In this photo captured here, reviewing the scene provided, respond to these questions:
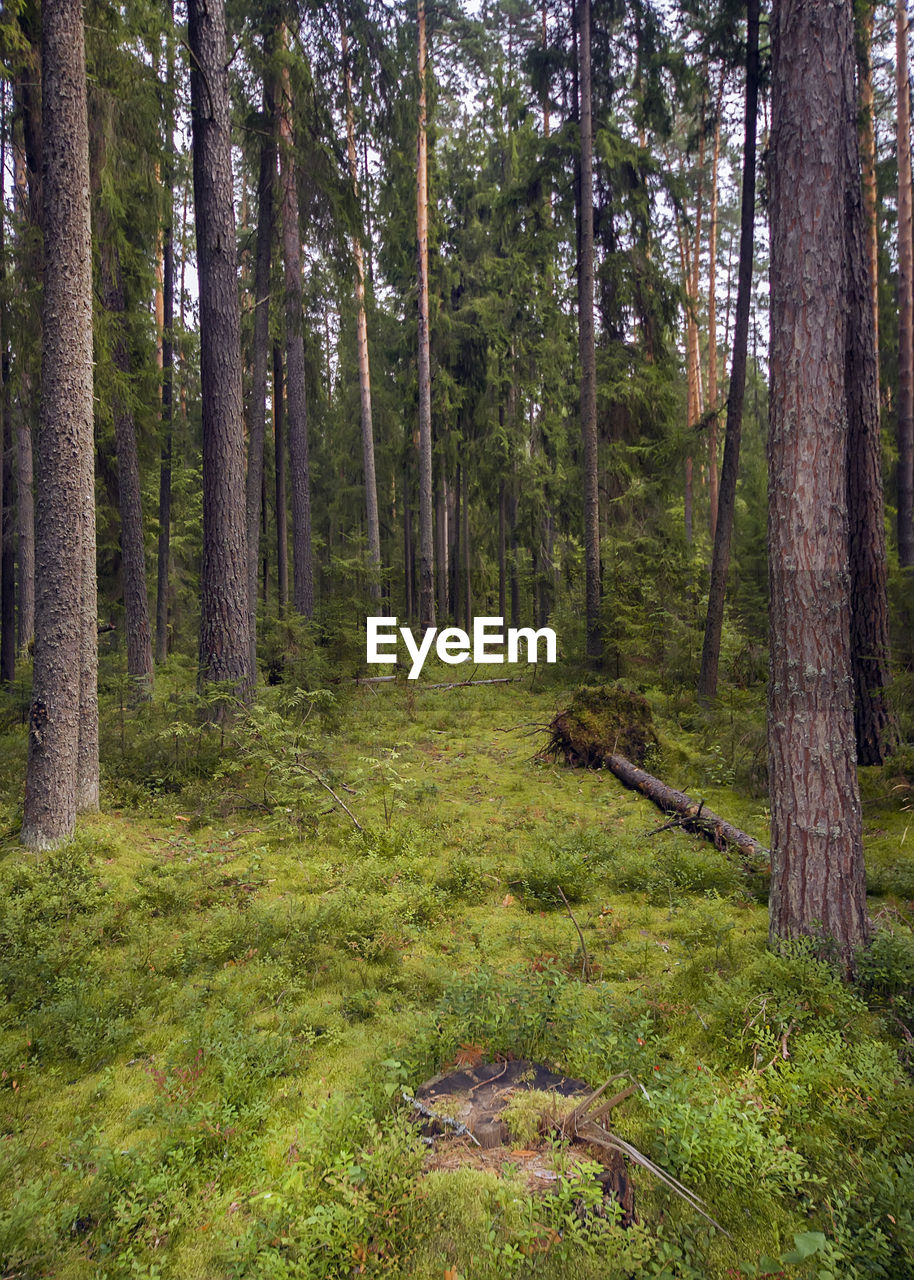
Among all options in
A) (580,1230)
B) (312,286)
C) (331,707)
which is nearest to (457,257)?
(312,286)

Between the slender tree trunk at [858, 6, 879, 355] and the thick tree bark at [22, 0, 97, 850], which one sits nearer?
the thick tree bark at [22, 0, 97, 850]

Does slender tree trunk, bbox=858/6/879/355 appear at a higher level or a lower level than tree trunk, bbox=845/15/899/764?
higher

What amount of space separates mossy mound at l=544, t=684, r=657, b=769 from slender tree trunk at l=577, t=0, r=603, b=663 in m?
4.40

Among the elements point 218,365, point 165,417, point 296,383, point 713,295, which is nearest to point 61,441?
point 218,365

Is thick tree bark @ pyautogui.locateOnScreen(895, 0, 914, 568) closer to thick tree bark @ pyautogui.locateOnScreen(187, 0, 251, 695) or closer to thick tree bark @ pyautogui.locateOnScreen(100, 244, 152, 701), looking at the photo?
thick tree bark @ pyautogui.locateOnScreen(187, 0, 251, 695)

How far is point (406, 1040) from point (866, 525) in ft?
22.9

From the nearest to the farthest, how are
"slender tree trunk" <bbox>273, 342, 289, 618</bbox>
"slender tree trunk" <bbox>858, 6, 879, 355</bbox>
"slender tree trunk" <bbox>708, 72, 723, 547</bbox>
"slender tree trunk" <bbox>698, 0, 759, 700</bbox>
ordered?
"slender tree trunk" <bbox>698, 0, 759, 700</bbox> < "slender tree trunk" <bbox>858, 6, 879, 355</bbox> < "slender tree trunk" <bbox>273, 342, 289, 618</bbox> < "slender tree trunk" <bbox>708, 72, 723, 547</bbox>

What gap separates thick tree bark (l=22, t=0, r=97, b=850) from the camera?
5.96 metres

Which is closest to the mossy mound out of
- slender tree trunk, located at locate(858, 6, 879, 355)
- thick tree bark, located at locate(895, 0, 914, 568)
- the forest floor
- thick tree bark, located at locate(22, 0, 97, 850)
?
the forest floor

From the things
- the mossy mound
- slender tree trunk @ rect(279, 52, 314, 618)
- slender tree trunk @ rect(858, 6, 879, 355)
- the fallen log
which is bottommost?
the fallen log

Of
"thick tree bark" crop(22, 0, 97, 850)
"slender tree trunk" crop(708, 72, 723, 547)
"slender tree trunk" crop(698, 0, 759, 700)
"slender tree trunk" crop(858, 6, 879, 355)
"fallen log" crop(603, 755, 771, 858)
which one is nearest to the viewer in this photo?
"thick tree bark" crop(22, 0, 97, 850)

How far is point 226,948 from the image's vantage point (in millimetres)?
4672

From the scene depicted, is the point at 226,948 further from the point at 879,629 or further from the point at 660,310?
the point at 660,310

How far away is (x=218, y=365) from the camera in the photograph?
9.27 m
